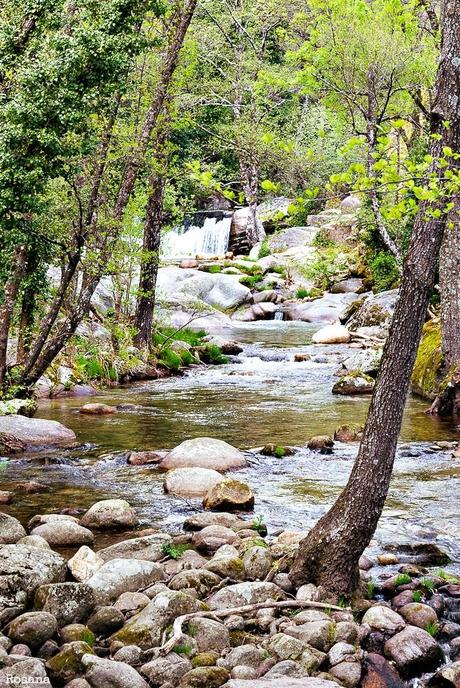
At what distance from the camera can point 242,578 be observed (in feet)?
21.6

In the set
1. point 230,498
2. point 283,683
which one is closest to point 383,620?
point 283,683

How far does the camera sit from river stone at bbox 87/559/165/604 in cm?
611

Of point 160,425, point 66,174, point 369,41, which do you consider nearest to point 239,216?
point 369,41

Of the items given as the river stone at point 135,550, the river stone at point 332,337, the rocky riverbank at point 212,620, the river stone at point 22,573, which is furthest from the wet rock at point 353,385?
the river stone at point 22,573

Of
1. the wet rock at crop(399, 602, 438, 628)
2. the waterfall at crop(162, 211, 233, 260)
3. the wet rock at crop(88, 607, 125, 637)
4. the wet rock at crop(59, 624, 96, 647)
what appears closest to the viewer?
the wet rock at crop(59, 624, 96, 647)

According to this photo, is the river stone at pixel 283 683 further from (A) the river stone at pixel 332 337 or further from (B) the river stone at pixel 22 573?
(A) the river stone at pixel 332 337

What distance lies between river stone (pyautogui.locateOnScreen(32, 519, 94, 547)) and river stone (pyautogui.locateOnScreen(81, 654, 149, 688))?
8.54 ft

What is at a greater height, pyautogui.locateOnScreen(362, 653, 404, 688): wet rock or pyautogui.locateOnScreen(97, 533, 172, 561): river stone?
pyautogui.locateOnScreen(97, 533, 172, 561): river stone

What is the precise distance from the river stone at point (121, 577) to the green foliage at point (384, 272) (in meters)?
Answer: 24.7

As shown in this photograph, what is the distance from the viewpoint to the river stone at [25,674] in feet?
15.0

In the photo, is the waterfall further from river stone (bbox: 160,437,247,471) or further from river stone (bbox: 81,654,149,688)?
river stone (bbox: 81,654,149,688)

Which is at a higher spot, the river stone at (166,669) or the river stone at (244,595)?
the river stone at (244,595)

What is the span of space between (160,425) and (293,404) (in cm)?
331

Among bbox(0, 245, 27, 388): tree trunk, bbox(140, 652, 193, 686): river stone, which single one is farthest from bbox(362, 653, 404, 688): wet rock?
bbox(0, 245, 27, 388): tree trunk
